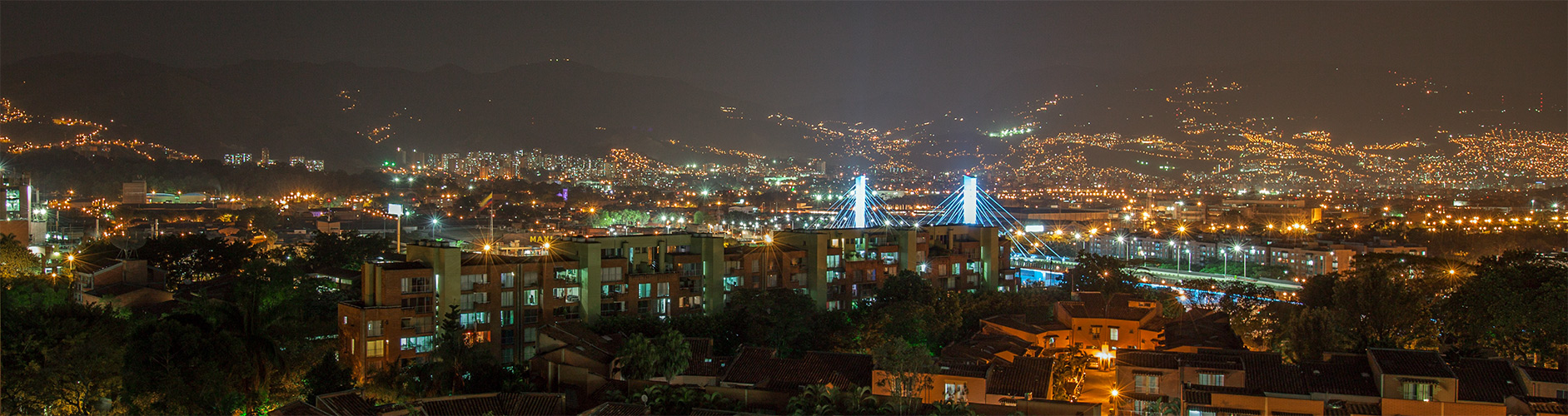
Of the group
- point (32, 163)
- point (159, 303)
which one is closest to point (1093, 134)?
point (32, 163)

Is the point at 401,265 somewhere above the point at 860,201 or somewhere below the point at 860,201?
below

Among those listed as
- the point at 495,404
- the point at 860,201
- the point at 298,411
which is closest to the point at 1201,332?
the point at 495,404

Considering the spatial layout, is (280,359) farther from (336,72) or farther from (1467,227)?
(336,72)

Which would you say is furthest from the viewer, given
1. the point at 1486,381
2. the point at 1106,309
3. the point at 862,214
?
the point at 862,214

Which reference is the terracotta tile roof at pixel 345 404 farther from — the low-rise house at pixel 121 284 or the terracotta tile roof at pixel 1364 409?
the terracotta tile roof at pixel 1364 409

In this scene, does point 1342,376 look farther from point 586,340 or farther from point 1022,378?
point 586,340

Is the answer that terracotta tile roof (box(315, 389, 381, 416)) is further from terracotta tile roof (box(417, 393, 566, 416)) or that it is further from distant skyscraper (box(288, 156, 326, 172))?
distant skyscraper (box(288, 156, 326, 172))
